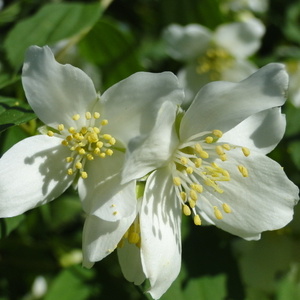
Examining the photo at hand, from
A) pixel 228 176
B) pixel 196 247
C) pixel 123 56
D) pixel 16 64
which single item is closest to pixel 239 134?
pixel 228 176

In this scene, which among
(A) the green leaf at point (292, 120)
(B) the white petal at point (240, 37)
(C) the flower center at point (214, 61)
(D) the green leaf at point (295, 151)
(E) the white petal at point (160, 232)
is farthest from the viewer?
(C) the flower center at point (214, 61)

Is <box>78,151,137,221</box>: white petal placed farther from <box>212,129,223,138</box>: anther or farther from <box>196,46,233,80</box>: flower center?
<box>196,46,233,80</box>: flower center

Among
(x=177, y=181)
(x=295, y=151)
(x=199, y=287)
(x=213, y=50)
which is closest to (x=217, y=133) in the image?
(x=177, y=181)

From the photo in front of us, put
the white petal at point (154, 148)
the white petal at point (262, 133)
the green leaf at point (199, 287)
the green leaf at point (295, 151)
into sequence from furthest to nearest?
1. the green leaf at point (295, 151)
2. the green leaf at point (199, 287)
3. the white petal at point (262, 133)
4. the white petal at point (154, 148)

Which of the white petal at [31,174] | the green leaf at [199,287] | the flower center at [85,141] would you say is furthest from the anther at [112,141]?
the green leaf at [199,287]

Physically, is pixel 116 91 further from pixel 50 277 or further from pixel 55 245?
pixel 50 277

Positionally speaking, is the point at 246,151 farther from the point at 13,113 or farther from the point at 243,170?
the point at 13,113

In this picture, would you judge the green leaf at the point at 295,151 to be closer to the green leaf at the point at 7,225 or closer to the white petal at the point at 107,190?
the white petal at the point at 107,190
